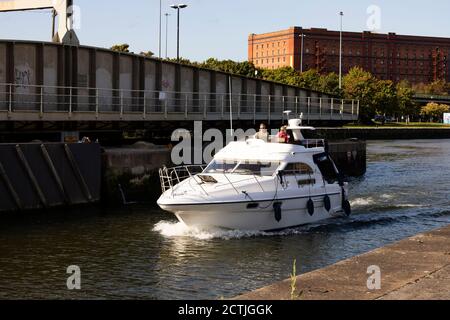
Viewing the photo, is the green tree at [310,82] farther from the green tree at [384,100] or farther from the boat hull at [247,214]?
the boat hull at [247,214]

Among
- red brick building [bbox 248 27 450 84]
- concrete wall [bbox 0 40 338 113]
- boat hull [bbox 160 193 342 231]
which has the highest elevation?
red brick building [bbox 248 27 450 84]

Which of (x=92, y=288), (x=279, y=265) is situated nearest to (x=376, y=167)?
(x=279, y=265)

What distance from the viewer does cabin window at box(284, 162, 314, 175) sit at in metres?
25.5

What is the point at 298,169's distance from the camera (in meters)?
26.0

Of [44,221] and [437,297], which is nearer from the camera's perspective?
[437,297]

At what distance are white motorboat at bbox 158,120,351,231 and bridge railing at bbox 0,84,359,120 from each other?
511 centimetres

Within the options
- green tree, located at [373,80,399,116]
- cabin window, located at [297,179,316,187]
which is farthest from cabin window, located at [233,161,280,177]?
green tree, located at [373,80,399,116]

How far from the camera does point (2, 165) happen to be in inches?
1107

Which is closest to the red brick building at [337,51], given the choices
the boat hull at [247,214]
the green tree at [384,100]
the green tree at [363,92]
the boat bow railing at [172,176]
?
the green tree at [384,100]

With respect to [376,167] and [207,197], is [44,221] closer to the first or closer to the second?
[207,197]

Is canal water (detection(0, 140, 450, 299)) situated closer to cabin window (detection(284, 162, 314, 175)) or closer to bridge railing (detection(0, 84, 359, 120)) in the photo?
cabin window (detection(284, 162, 314, 175))

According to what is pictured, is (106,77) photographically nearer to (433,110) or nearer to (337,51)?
(433,110)

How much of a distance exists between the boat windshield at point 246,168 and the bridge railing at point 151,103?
17.3ft

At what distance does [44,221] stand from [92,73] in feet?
42.7
